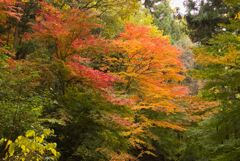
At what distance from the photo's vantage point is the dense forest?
7.25 meters

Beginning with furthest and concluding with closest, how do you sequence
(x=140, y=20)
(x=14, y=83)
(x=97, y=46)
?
(x=140, y=20) < (x=97, y=46) < (x=14, y=83)

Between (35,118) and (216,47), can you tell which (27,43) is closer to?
(35,118)

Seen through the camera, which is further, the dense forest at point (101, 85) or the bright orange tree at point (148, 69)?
the bright orange tree at point (148, 69)

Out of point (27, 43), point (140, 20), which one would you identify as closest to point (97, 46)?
point (27, 43)

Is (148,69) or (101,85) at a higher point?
(148,69)

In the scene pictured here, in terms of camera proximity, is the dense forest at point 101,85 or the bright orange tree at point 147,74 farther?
the bright orange tree at point 147,74

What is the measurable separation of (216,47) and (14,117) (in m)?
4.48

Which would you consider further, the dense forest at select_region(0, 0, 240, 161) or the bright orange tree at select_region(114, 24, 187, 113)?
the bright orange tree at select_region(114, 24, 187, 113)

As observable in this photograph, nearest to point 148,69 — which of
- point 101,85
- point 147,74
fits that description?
point 147,74

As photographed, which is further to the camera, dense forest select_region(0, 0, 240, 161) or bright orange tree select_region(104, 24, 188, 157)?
bright orange tree select_region(104, 24, 188, 157)

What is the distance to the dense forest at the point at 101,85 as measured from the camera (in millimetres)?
7254

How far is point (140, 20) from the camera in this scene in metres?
23.1

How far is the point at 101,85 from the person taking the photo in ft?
35.3

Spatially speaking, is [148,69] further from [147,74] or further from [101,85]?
[101,85]
